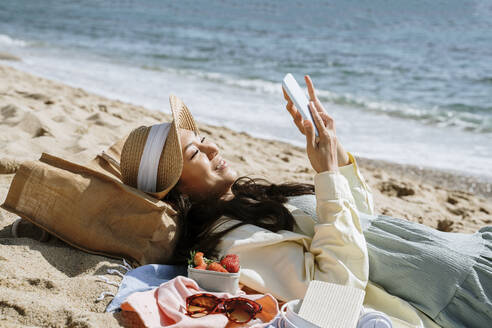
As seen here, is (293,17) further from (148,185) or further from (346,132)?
(148,185)

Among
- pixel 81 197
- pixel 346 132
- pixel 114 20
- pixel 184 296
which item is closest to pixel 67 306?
pixel 184 296

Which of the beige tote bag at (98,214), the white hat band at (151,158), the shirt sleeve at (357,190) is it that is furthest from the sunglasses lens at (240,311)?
the shirt sleeve at (357,190)

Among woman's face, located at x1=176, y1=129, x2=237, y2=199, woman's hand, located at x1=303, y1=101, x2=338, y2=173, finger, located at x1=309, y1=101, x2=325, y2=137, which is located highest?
finger, located at x1=309, y1=101, x2=325, y2=137

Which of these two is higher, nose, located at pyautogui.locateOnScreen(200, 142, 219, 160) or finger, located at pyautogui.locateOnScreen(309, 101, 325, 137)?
finger, located at pyautogui.locateOnScreen(309, 101, 325, 137)

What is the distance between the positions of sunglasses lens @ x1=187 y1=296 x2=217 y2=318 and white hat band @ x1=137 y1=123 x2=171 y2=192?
0.83 metres

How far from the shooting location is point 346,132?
7.93 meters

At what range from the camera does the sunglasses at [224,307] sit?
219cm

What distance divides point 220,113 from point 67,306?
6.60m

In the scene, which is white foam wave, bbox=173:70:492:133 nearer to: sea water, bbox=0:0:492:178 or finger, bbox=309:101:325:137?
sea water, bbox=0:0:492:178

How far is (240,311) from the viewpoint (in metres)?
2.21

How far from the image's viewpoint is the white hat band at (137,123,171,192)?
2.74 metres

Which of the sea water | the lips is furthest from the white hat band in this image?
the sea water

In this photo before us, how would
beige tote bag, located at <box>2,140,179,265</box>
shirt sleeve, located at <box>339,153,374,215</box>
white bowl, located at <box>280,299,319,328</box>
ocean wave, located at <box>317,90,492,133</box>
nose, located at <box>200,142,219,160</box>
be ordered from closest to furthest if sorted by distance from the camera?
white bowl, located at <box>280,299,319,328</box>
beige tote bag, located at <box>2,140,179,265</box>
nose, located at <box>200,142,219,160</box>
shirt sleeve, located at <box>339,153,374,215</box>
ocean wave, located at <box>317,90,492,133</box>

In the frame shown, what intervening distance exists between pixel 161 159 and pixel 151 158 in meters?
0.06
